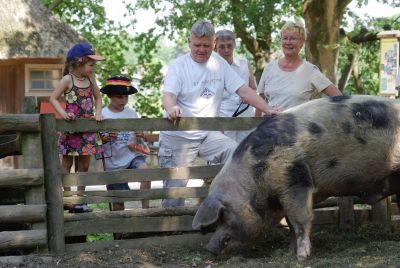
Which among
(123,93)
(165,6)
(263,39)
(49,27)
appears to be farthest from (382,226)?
(165,6)

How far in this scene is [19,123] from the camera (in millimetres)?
6004

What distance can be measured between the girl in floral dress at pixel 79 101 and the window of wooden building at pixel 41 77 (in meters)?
7.96

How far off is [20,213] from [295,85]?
297 cm

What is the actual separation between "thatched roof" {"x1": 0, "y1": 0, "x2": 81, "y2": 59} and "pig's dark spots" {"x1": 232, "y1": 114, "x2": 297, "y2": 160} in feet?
29.6

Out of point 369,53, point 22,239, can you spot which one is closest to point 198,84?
point 22,239

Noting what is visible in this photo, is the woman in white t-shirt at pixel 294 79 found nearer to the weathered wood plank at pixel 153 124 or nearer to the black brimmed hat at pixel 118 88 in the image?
the weathered wood plank at pixel 153 124

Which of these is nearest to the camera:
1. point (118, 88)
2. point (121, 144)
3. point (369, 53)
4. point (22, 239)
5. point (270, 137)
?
point (270, 137)

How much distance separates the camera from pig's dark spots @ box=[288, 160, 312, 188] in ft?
18.4

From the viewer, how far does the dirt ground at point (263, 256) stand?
18.4 feet

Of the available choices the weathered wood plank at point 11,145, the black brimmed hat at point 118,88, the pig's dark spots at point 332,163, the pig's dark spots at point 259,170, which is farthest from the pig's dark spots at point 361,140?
the weathered wood plank at point 11,145

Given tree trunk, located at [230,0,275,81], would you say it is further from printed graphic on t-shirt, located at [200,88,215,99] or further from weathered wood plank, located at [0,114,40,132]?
weathered wood plank, located at [0,114,40,132]

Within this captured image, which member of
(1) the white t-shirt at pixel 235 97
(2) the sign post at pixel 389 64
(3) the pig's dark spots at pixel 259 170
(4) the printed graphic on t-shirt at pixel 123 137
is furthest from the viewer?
(2) the sign post at pixel 389 64

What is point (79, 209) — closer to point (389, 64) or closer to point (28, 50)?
point (389, 64)

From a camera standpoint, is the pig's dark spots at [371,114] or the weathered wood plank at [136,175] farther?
the weathered wood plank at [136,175]
